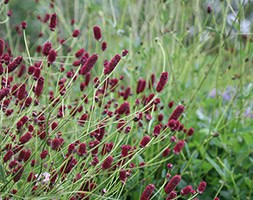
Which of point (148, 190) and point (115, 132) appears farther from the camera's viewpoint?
point (115, 132)

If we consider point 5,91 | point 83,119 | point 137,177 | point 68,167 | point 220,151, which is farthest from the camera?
point 220,151

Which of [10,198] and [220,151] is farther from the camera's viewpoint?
[220,151]

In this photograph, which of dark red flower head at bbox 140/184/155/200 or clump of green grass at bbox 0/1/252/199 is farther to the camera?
clump of green grass at bbox 0/1/252/199

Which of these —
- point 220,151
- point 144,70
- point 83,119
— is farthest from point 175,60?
point 83,119

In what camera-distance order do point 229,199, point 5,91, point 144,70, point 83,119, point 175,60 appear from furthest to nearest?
1. point 144,70
2. point 175,60
3. point 229,199
4. point 83,119
5. point 5,91

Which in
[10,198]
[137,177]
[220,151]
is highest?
[10,198]

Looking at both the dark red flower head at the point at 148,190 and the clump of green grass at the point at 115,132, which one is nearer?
the dark red flower head at the point at 148,190

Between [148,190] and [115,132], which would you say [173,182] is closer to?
[148,190]

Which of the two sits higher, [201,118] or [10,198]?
[10,198]

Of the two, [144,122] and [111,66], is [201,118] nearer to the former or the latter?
[144,122]

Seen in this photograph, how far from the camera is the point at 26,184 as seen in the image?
4.72 ft

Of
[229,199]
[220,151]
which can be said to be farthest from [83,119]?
[220,151]

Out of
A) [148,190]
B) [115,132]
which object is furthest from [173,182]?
[115,132]

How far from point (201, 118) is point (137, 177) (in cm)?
60
